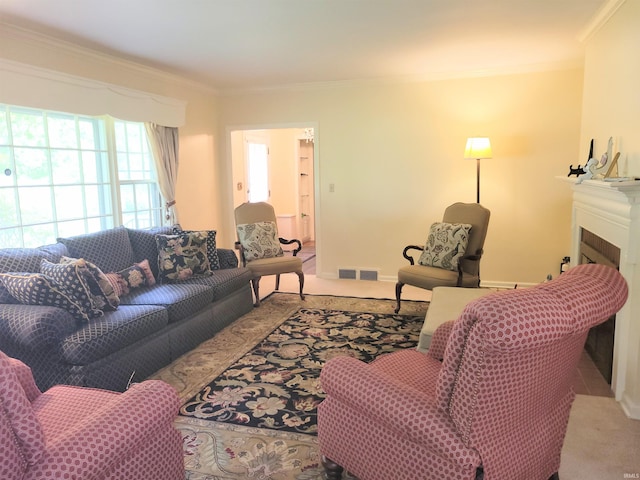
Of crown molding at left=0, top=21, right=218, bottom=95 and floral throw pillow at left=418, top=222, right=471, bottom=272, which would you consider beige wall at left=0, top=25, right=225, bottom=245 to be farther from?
floral throw pillow at left=418, top=222, right=471, bottom=272

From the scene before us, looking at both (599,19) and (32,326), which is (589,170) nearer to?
(599,19)

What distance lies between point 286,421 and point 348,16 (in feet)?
→ 9.04

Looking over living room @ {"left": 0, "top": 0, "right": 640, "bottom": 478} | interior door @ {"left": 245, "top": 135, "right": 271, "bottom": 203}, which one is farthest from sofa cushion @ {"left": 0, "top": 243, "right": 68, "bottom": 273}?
interior door @ {"left": 245, "top": 135, "right": 271, "bottom": 203}

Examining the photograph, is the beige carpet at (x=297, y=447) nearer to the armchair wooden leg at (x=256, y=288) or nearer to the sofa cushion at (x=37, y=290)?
the sofa cushion at (x=37, y=290)

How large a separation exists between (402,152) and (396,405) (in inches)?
172

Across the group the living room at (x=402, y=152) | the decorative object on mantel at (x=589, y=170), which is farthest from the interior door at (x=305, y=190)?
the decorative object on mantel at (x=589, y=170)

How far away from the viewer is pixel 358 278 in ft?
19.9

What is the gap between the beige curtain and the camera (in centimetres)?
499

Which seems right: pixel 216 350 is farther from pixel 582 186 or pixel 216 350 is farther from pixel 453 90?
pixel 453 90

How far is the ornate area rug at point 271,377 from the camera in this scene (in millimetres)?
2320

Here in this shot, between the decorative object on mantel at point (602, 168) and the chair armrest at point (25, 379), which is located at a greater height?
the decorative object on mantel at point (602, 168)

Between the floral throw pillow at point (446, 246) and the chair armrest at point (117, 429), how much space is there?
323cm

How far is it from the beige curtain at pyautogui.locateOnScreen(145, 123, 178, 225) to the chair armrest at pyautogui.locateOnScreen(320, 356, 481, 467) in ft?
12.5

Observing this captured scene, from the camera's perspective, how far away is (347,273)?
20.0 feet
